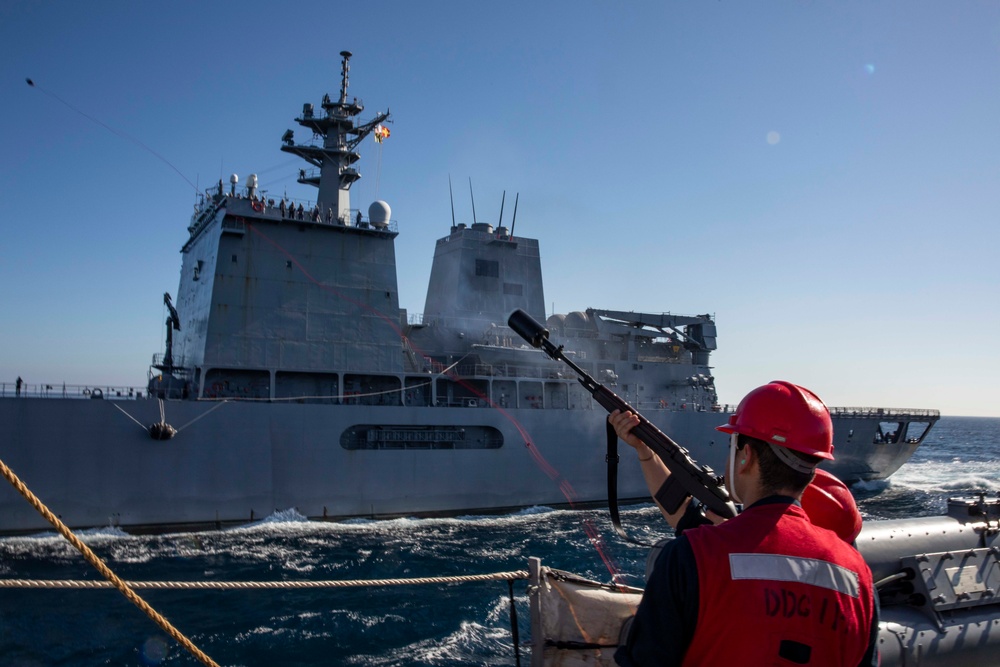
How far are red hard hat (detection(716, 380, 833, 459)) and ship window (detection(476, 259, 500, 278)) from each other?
18477mm

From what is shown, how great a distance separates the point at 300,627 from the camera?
27.9 ft

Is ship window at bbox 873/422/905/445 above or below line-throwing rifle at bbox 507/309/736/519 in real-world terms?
below

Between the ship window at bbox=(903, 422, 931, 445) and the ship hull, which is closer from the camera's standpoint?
the ship hull

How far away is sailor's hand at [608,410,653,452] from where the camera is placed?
268 centimetres

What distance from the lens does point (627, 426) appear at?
2.69 m

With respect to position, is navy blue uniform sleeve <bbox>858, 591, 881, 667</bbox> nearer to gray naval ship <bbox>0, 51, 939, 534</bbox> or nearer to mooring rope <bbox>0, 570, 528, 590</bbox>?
mooring rope <bbox>0, 570, 528, 590</bbox>

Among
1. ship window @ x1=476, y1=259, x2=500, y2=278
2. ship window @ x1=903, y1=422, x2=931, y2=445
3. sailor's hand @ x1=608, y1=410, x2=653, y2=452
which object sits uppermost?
ship window @ x1=476, y1=259, x2=500, y2=278

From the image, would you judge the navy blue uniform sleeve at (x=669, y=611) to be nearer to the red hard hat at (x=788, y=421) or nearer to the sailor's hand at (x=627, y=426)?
the red hard hat at (x=788, y=421)

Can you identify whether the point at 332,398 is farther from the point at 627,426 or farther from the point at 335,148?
the point at 627,426

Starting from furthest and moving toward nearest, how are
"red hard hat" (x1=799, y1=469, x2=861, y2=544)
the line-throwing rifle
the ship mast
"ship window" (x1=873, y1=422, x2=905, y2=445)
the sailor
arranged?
"ship window" (x1=873, y1=422, x2=905, y2=445) < the ship mast < the line-throwing rifle < "red hard hat" (x1=799, y1=469, x2=861, y2=544) < the sailor

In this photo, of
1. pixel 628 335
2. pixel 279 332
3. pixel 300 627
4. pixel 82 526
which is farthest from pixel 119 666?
pixel 628 335

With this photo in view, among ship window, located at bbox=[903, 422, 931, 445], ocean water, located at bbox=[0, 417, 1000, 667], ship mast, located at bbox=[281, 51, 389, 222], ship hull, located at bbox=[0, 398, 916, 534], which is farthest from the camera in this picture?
ship window, located at bbox=[903, 422, 931, 445]

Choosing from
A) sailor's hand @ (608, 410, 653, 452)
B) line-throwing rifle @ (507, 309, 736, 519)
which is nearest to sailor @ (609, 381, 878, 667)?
line-throwing rifle @ (507, 309, 736, 519)

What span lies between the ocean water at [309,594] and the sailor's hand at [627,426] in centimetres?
241
